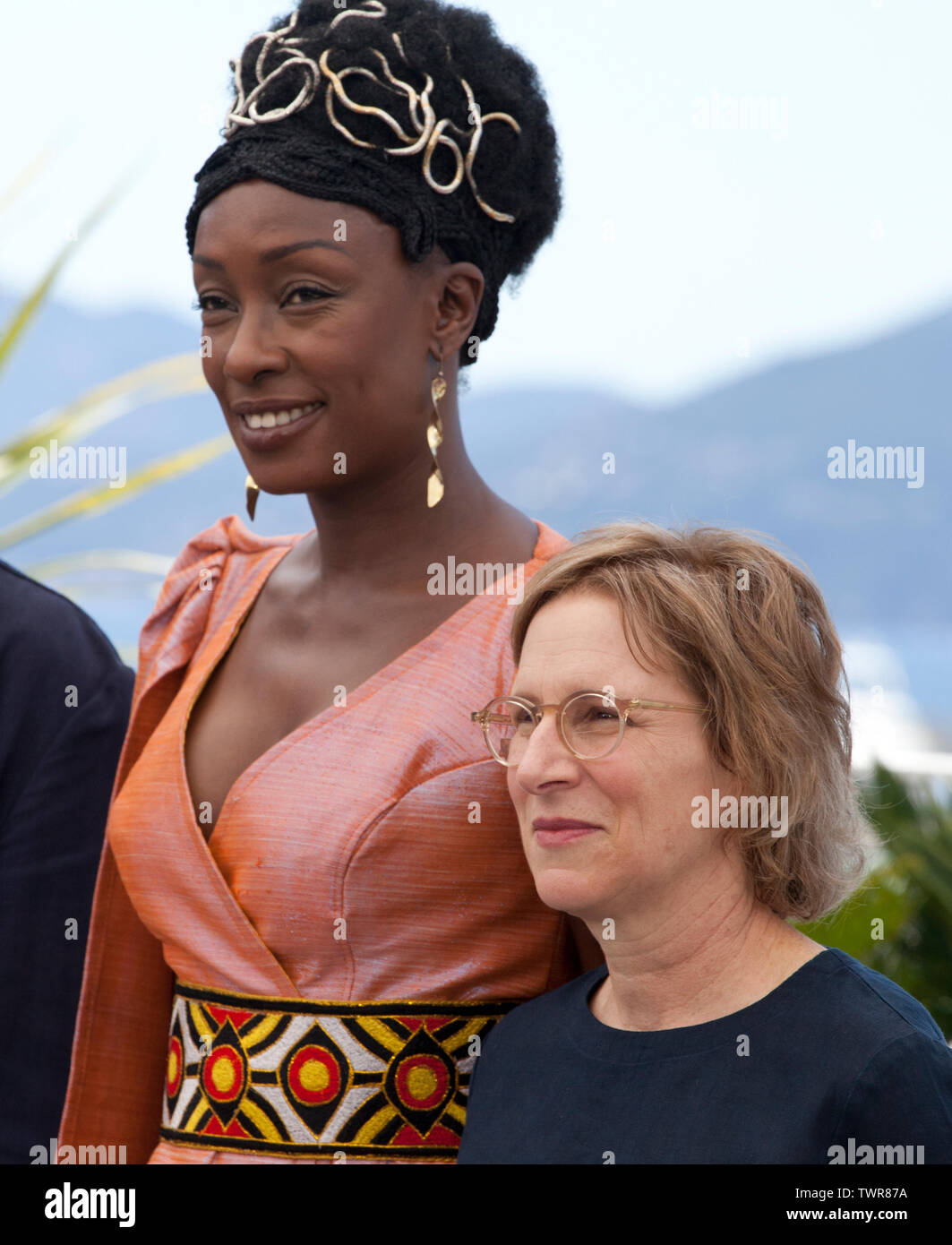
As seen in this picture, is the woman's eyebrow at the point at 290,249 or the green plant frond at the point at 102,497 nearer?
the woman's eyebrow at the point at 290,249

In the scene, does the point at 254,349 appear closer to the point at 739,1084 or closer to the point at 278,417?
the point at 278,417

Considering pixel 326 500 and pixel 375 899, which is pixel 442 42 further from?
pixel 375 899

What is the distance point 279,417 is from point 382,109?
38 cm

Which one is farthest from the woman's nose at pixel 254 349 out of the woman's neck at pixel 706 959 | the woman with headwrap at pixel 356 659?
the woman's neck at pixel 706 959

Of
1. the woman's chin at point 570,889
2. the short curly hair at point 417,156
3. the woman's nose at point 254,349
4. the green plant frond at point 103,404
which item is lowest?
the woman's chin at point 570,889

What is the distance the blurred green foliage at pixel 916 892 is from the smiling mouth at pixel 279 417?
2335mm

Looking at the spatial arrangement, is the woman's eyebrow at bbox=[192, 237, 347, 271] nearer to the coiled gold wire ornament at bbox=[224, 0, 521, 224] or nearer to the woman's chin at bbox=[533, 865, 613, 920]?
the coiled gold wire ornament at bbox=[224, 0, 521, 224]

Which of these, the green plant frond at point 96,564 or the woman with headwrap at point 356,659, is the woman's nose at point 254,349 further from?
the green plant frond at point 96,564

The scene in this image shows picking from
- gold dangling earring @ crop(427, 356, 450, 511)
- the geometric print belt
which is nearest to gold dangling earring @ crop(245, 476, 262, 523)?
gold dangling earring @ crop(427, 356, 450, 511)

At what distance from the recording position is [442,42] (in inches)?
67.7

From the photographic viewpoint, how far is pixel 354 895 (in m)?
1.58

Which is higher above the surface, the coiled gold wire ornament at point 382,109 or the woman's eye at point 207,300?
the coiled gold wire ornament at point 382,109

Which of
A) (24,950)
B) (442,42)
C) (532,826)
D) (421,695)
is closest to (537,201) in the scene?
(442,42)

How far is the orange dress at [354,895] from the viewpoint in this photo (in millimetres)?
1584
